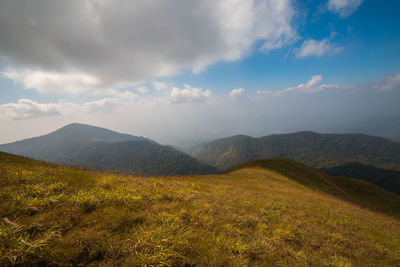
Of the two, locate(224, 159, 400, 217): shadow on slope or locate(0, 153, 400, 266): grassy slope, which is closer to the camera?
locate(0, 153, 400, 266): grassy slope

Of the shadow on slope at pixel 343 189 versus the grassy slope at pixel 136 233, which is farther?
the shadow on slope at pixel 343 189

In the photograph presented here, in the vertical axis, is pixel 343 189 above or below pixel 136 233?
below

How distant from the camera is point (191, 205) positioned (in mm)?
7223

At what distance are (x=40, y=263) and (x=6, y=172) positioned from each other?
588cm

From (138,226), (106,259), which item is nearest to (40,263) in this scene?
(106,259)

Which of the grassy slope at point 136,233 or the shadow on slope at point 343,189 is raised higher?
the grassy slope at point 136,233

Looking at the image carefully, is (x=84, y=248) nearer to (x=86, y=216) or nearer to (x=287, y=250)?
(x=86, y=216)

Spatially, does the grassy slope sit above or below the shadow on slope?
above

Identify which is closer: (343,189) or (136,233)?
(136,233)

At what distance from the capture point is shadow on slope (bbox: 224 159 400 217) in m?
28.8

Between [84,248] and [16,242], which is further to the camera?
[84,248]

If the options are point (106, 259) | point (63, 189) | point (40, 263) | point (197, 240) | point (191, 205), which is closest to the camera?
point (40, 263)

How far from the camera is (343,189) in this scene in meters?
36.2

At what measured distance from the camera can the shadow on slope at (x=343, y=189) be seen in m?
28.8
